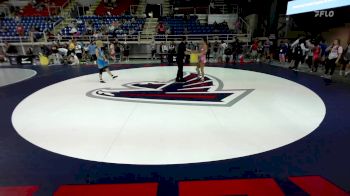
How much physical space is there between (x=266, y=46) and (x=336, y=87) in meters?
6.76

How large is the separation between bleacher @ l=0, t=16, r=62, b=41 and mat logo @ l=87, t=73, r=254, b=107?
476 inches

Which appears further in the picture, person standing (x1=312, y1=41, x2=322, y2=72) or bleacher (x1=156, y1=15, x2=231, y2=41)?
bleacher (x1=156, y1=15, x2=231, y2=41)

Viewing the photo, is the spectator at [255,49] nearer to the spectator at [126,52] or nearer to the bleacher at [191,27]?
the bleacher at [191,27]

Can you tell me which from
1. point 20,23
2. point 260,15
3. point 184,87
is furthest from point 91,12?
point 184,87

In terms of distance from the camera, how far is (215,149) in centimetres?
354

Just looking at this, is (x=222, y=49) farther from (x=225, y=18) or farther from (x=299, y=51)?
(x=225, y=18)

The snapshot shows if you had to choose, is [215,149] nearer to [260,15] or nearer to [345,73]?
[345,73]

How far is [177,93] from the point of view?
6594 mm

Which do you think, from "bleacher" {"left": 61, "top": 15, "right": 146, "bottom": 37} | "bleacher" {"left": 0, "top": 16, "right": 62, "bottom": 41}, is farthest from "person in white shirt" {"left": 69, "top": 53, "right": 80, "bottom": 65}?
"bleacher" {"left": 0, "top": 16, "right": 62, "bottom": 41}

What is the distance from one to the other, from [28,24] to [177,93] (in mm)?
16615

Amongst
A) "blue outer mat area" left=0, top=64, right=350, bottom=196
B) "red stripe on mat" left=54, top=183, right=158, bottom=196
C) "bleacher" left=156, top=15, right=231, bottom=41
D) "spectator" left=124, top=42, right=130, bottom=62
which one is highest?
"bleacher" left=156, top=15, right=231, bottom=41

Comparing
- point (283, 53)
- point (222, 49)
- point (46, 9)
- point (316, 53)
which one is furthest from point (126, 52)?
point (46, 9)

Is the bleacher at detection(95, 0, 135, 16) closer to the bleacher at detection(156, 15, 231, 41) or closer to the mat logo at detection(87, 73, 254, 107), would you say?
the bleacher at detection(156, 15, 231, 41)

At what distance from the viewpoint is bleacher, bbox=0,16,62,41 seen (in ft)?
53.4
